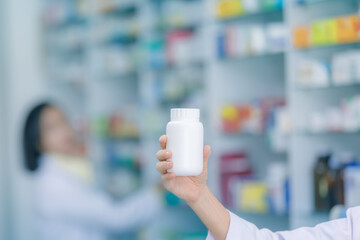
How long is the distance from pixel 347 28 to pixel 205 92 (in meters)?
1.25

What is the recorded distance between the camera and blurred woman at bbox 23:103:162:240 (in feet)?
10.3

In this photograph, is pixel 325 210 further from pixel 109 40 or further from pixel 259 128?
pixel 109 40

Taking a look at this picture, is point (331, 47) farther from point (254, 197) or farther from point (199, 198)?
point (199, 198)

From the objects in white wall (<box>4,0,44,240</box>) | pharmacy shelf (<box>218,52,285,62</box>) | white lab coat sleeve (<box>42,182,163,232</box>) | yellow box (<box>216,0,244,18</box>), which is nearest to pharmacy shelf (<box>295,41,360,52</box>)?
pharmacy shelf (<box>218,52,285,62</box>)

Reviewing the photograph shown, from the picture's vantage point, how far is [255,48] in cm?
341

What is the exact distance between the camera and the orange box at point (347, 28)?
2791 millimetres

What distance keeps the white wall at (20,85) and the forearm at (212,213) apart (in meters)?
4.05

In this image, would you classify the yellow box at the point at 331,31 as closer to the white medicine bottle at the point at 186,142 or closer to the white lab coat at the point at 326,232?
the white lab coat at the point at 326,232

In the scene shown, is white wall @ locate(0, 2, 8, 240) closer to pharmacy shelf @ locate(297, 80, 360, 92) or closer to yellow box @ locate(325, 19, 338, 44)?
pharmacy shelf @ locate(297, 80, 360, 92)

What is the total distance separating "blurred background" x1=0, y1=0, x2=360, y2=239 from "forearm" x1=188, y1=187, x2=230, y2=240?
1.28 meters

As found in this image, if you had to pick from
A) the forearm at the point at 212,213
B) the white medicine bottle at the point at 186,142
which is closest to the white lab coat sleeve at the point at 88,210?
the forearm at the point at 212,213

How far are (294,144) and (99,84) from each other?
226 cm

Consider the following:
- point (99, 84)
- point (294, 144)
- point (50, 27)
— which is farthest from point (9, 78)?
point (294, 144)

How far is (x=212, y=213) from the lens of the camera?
1.66 meters
